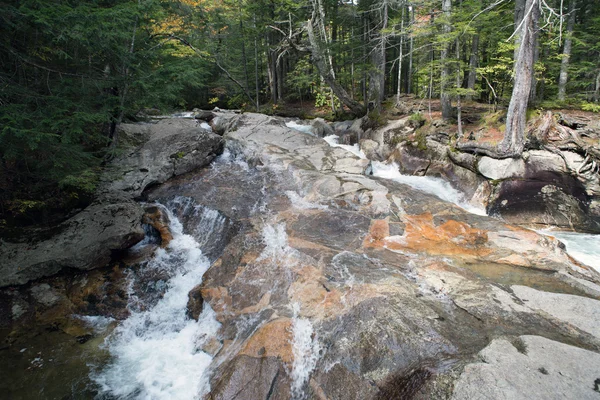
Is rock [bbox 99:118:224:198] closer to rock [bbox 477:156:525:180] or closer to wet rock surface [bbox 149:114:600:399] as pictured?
wet rock surface [bbox 149:114:600:399]

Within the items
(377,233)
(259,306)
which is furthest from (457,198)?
(259,306)

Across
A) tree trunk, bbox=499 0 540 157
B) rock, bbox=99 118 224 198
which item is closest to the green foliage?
tree trunk, bbox=499 0 540 157

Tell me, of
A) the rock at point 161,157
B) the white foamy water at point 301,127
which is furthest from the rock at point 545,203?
the rock at point 161,157

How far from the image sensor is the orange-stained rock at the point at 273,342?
438 cm

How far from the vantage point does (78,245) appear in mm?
6555

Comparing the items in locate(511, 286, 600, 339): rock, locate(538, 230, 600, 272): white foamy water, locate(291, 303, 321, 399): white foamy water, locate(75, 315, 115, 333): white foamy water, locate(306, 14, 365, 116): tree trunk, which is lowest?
locate(538, 230, 600, 272): white foamy water

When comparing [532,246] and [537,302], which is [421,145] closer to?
[532,246]

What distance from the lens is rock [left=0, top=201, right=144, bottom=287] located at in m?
6.01

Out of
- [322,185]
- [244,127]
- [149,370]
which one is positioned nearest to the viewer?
[149,370]

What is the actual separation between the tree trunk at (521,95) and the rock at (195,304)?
393 inches

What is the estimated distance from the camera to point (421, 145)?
480 inches

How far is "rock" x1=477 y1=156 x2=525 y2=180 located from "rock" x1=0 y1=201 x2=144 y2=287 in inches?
420

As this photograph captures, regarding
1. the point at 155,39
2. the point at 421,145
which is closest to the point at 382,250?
the point at 421,145

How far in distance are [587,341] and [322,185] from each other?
6631mm
